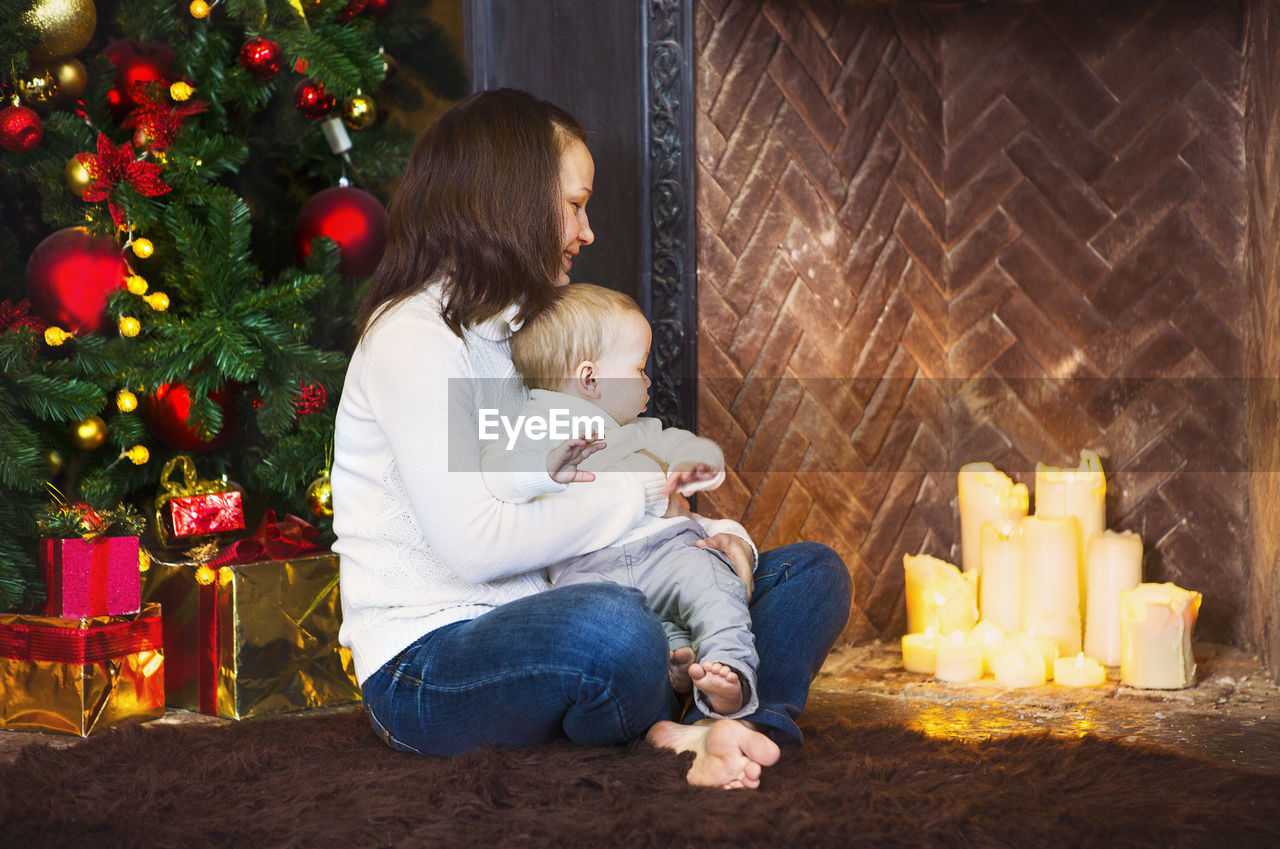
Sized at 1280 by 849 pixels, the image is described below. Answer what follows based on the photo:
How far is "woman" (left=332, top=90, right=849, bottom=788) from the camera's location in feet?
4.43

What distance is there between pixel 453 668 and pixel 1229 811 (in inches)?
34.9

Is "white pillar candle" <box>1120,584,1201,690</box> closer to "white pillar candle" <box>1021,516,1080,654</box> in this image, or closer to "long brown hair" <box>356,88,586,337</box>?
"white pillar candle" <box>1021,516,1080,654</box>

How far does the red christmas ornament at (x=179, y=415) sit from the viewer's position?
1.90 metres

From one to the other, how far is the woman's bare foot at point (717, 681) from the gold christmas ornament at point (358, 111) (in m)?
1.26

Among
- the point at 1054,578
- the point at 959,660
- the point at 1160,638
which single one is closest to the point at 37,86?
the point at 959,660

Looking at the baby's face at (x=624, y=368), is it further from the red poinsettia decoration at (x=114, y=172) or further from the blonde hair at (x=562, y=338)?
the red poinsettia decoration at (x=114, y=172)

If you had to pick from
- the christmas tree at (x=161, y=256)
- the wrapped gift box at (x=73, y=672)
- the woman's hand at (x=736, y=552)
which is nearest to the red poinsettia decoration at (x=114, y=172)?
the christmas tree at (x=161, y=256)

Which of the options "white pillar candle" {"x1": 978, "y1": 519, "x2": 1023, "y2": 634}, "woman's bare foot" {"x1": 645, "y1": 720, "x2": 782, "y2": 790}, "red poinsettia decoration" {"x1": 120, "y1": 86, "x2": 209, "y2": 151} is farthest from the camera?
"white pillar candle" {"x1": 978, "y1": 519, "x2": 1023, "y2": 634}

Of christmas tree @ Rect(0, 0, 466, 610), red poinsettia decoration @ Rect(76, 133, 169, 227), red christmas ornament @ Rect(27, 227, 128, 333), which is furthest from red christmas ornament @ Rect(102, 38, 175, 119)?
red christmas ornament @ Rect(27, 227, 128, 333)

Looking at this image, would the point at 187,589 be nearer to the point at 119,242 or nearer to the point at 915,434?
the point at 119,242

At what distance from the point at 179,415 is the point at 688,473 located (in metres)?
0.90

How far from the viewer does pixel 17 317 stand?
6.11ft

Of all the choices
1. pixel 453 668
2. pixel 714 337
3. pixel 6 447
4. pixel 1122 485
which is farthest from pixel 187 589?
pixel 1122 485

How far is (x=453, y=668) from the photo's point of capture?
4.55 ft
